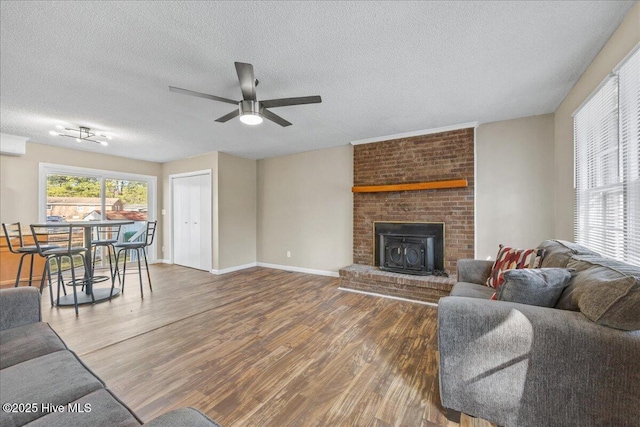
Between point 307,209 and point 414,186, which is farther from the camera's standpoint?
point 307,209

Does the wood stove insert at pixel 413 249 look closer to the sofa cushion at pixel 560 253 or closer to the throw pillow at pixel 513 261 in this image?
the throw pillow at pixel 513 261

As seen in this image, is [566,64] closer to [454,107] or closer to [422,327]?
[454,107]

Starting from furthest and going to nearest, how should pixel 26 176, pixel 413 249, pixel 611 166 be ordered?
pixel 26 176
pixel 413 249
pixel 611 166

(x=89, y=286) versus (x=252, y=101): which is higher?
(x=252, y=101)

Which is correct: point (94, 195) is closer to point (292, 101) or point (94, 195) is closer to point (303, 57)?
point (292, 101)

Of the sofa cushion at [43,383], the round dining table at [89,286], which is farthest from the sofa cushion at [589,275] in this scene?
the round dining table at [89,286]

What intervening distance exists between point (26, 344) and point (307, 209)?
4112 millimetres

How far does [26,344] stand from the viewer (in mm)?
1277

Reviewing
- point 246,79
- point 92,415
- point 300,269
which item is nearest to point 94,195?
point 300,269

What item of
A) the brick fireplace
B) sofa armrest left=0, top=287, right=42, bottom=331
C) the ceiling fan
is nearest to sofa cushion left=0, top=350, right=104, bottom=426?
sofa armrest left=0, top=287, right=42, bottom=331

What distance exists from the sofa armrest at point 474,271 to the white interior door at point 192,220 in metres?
4.52

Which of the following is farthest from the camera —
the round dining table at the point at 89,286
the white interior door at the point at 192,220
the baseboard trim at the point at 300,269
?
the white interior door at the point at 192,220

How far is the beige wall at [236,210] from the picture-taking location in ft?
16.5

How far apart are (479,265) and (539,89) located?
1942 millimetres
